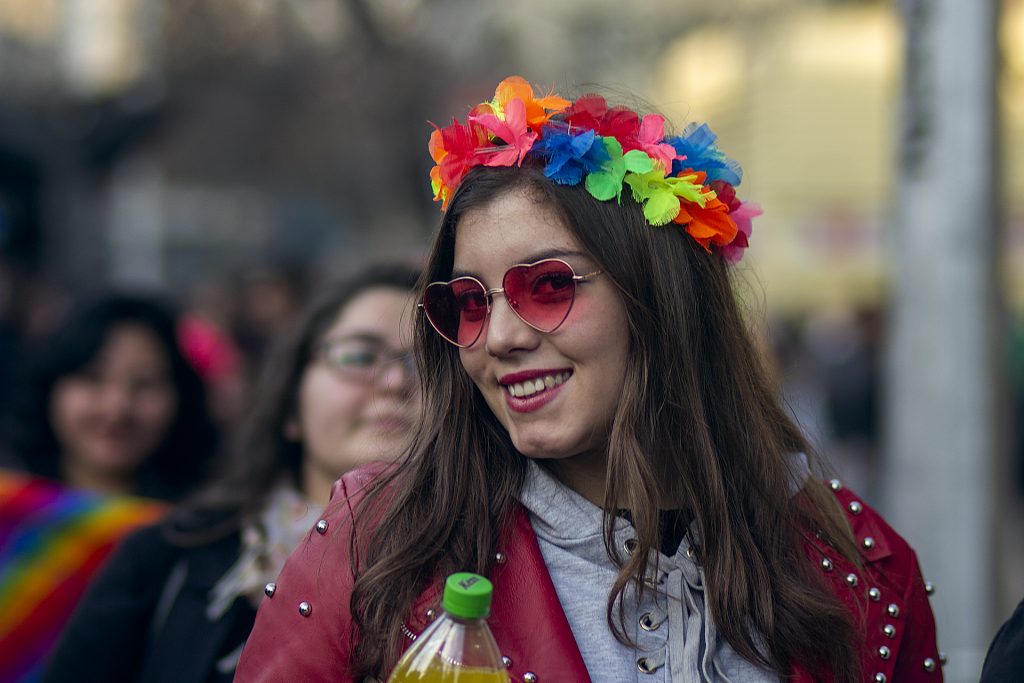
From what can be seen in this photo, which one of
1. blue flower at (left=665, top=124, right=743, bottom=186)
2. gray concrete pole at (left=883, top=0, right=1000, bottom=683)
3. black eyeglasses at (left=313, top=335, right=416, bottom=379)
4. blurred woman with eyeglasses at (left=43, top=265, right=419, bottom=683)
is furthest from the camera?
gray concrete pole at (left=883, top=0, right=1000, bottom=683)

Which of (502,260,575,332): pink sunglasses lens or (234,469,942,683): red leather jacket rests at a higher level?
(502,260,575,332): pink sunglasses lens

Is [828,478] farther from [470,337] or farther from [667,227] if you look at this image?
[470,337]

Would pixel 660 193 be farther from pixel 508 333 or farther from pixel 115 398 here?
pixel 115 398

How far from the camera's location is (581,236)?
2.13m

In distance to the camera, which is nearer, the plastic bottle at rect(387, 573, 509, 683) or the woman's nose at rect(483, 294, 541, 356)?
the plastic bottle at rect(387, 573, 509, 683)

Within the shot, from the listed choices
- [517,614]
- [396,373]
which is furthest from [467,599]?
[396,373]

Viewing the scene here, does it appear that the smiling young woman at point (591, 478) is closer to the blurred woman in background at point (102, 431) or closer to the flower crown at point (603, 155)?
the flower crown at point (603, 155)

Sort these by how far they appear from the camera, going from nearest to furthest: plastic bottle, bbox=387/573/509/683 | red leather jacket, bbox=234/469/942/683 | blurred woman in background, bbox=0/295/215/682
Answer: plastic bottle, bbox=387/573/509/683
red leather jacket, bbox=234/469/942/683
blurred woman in background, bbox=0/295/215/682

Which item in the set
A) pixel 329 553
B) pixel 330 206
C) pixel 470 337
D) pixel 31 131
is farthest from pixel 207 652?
pixel 330 206

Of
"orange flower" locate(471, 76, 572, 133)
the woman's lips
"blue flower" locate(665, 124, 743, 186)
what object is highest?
"orange flower" locate(471, 76, 572, 133)

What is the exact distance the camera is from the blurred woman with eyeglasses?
115 inches

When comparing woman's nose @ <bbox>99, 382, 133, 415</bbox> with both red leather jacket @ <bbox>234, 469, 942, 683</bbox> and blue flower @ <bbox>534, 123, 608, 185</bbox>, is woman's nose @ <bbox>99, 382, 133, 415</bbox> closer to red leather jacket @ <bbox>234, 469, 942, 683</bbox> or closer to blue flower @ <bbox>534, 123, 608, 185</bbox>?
red leather jacket @ <bbox>234, 469, 942, 683</bbox>

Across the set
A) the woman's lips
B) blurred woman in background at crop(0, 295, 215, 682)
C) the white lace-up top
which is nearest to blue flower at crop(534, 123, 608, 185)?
the woman's lips

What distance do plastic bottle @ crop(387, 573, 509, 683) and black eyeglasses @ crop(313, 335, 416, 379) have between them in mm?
1489
